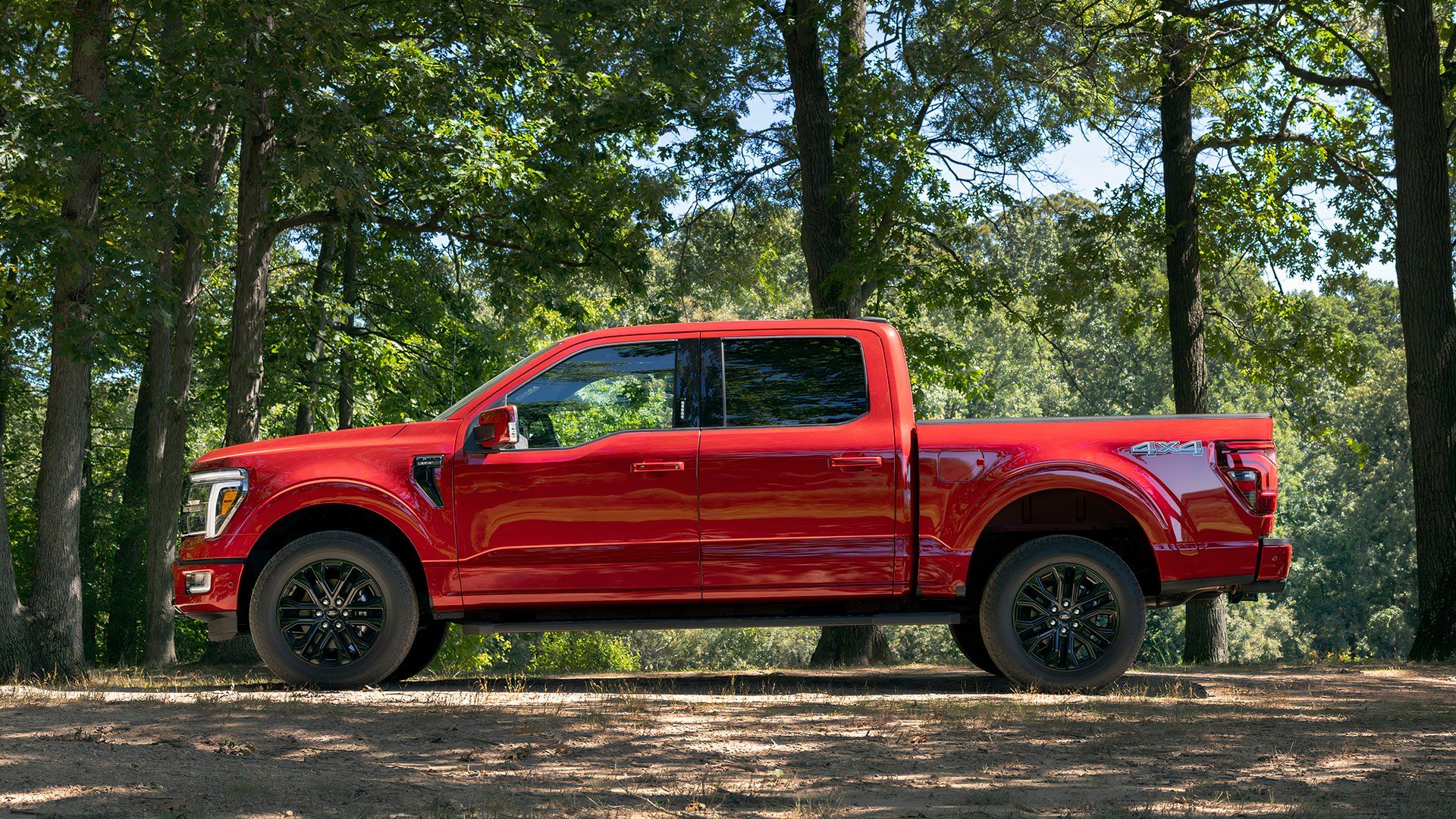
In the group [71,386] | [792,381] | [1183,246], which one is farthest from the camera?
[1183,246]

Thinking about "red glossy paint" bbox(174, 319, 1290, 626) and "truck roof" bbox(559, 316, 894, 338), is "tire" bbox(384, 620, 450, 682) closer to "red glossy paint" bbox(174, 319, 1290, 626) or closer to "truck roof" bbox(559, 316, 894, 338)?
"red glossy paint" bbox(174, 319, 1290, 626)

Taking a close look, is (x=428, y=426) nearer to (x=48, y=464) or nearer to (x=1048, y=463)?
(x=1048, y=463)

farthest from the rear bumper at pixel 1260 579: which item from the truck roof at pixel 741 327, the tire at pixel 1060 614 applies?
the truck roof at pixel 741 327

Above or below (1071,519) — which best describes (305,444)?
above

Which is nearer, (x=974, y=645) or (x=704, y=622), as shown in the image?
(x=704, y=622)

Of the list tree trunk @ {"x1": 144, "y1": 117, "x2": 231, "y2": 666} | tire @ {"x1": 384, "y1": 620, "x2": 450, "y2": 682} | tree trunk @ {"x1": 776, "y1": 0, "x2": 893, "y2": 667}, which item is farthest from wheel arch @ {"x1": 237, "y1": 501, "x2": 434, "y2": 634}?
tree trunk @ {"x1": 144, "y1": 117, "x2": 231, "y2": 666}

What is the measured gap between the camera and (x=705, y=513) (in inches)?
279

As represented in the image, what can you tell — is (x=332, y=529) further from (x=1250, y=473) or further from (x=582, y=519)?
(x=1250, y=473)

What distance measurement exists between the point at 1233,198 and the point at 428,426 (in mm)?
13592

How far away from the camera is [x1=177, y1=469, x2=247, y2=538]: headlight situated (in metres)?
7.23

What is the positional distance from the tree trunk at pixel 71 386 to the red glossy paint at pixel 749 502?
5.46 meters

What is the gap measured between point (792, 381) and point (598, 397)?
1.14 meters

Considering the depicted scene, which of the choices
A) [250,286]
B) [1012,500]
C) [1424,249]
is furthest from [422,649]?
[1424,249]

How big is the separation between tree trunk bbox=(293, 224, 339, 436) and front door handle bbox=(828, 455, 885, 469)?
13.8 m
